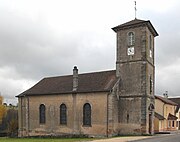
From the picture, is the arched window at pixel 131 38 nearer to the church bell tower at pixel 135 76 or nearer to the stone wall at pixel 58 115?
the church bell tower at pixel 135 76

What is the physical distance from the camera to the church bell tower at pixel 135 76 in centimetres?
3691

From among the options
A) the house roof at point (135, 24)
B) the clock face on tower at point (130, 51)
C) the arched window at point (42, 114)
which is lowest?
the arched window at point (42, 114)

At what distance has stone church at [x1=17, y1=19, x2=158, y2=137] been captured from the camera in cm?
3700

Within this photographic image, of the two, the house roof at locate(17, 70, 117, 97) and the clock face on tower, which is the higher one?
the clock face on tower

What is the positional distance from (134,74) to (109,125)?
733 centimetres

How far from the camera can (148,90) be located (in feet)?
125

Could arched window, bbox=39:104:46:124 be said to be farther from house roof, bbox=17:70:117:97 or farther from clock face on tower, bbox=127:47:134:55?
clock face on tower, bbox=127:47:134:55

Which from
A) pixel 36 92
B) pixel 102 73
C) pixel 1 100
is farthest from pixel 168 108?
pixel 1 100

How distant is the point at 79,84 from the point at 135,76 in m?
8.43

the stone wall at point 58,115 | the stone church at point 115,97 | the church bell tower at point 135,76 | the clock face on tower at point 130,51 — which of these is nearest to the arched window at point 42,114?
the stone church at point 115,97

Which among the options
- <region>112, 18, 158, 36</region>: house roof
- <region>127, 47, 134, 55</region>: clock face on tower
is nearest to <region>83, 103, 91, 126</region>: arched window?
<region>127, 47, 134, 55</region>: clock face on tower

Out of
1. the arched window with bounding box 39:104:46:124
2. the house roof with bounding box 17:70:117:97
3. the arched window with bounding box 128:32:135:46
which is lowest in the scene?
the arched window with bounding box 39:104:46:124

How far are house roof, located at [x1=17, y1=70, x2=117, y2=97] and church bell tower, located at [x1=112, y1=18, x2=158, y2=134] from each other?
1.94m

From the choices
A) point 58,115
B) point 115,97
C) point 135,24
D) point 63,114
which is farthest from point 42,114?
point 135,24
